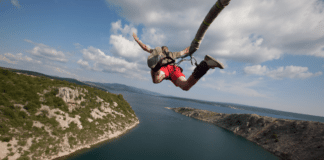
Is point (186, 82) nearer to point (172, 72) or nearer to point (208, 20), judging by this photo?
point (172, 72)

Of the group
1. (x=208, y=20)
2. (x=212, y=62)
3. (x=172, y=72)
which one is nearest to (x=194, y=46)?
(x=208, y=20)

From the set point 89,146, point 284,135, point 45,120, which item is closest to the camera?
point 45,120

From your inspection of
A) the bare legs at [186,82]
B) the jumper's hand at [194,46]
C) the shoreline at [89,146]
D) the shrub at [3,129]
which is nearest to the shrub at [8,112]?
the shrub at [3,129]

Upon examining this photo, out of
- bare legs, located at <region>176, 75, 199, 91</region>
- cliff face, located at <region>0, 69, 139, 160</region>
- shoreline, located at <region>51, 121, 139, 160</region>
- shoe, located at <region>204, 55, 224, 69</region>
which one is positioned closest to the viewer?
shoe, located at <region>204, 55, 224, 69</region>

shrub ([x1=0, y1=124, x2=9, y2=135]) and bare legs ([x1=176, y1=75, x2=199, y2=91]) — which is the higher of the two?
bare legs ([x1=176, y1=75, x2=199, y2=91])

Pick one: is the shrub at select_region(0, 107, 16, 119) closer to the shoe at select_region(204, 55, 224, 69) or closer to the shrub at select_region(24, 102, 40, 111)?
the shrub at select_region(24, 102, 40, 111)

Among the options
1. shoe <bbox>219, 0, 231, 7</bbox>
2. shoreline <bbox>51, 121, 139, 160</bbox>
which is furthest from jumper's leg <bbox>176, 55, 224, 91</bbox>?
shoreline <bbox>51, 121, 139, 160</bbox>

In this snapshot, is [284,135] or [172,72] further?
[284,135]

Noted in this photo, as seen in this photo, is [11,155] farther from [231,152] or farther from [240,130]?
[240,130]
